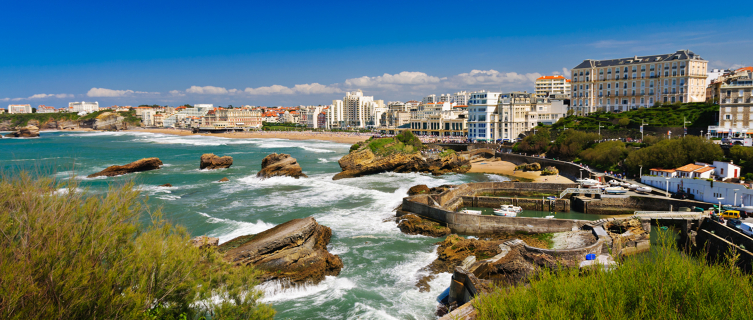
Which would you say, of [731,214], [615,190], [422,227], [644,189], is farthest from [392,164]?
[731,214]

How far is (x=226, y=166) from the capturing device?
195ft

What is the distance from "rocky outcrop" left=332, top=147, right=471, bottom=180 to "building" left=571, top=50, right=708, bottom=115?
44.3 m

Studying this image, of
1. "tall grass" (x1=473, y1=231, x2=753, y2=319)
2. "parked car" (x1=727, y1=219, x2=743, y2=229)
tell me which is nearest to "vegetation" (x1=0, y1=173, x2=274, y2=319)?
"tall grass" (x1=473, y1=231, x2=753, y2=319)

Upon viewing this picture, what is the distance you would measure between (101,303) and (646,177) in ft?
131

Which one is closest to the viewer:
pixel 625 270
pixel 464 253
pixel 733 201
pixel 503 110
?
pixel 625 270

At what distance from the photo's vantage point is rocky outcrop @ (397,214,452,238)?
25.6m

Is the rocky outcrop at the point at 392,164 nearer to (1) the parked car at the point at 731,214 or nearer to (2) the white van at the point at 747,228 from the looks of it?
(1) the parked car at the point at 731,214

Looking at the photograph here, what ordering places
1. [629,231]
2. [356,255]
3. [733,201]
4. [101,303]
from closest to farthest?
[101,303] < [356,255] < [629,231] < [733,201]

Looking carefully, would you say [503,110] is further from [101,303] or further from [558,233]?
[101,303]

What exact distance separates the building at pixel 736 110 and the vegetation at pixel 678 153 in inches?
817

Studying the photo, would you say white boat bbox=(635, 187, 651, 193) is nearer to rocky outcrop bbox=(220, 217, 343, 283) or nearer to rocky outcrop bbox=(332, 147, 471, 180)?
rocky outcrop bbox=(332, 147, 471, 180)

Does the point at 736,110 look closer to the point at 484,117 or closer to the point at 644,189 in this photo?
the point at 644,189

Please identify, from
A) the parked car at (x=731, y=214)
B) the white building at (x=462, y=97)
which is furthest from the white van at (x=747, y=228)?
the white building at (x=462, y=97)

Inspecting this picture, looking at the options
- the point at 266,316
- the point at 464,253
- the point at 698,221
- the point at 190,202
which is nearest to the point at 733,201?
the point at 698,221
